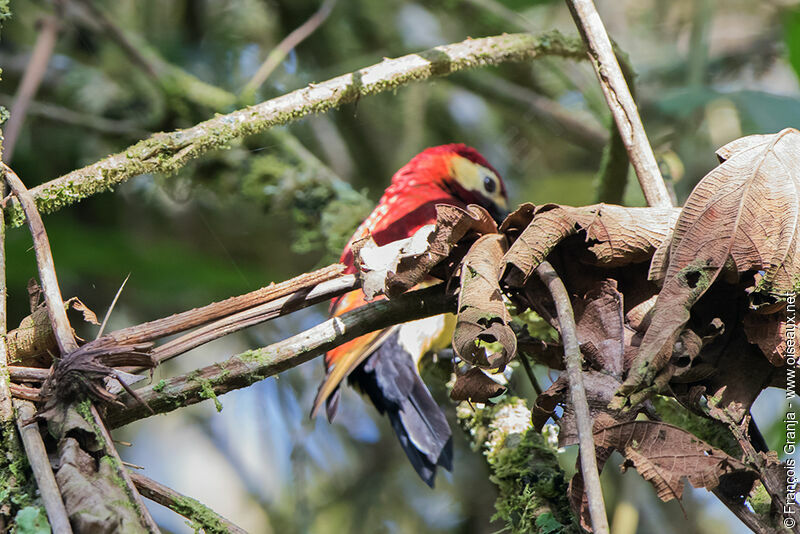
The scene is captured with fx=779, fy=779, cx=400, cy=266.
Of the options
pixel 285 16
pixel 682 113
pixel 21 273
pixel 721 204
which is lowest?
pixel 721 204

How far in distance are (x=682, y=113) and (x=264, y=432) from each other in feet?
6.88

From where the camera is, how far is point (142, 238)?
3439 mm

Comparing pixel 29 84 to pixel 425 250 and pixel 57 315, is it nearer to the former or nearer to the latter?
pixel 57 315

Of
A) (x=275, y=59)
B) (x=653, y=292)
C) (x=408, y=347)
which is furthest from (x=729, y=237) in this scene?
(x=275, y=59)

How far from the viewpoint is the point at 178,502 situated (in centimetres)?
106

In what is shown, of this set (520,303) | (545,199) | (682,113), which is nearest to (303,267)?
(545,199)

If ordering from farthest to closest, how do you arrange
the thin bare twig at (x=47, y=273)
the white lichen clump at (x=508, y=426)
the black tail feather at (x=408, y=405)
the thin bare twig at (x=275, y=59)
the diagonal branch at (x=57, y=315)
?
the thin bare twig at (x=275, y=59), the black tail feather at (x=408, y=405), the white lichen clump at (x=508, y=426), the thin bare twig at (x=47, y=273), the diagonal branch at (x=57, y=315)

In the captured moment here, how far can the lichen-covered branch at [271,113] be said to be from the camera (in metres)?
1.40

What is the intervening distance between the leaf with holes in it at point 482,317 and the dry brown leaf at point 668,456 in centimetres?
17

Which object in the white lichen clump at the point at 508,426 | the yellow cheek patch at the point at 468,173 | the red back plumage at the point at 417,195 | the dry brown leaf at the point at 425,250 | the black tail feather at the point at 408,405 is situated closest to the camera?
the dry brown leaf at the point at 425,250

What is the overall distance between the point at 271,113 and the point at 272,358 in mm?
648

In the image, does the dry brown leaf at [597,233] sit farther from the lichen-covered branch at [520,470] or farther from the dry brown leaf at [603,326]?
the lichen-covered branch at [520,470]

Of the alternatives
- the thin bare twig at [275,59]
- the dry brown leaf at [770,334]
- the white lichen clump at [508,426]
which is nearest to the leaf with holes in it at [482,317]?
the dry brown leaf at [770,334]

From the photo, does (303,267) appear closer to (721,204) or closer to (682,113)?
(682,113)
